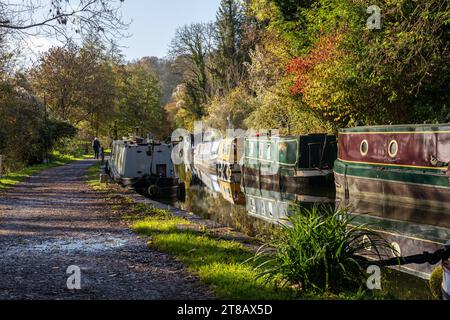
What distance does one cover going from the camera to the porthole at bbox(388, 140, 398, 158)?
50.5 ft

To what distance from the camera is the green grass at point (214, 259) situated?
5172mm

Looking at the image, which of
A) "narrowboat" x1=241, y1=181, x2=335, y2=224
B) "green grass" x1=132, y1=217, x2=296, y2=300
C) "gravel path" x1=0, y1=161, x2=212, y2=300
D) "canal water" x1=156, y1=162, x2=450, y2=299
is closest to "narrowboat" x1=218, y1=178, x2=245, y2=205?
"canal water" x1=156, y1=162, x2=450, y2=299

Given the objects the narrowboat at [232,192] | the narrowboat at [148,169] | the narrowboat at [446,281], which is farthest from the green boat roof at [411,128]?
the narrowboat at [446,281]

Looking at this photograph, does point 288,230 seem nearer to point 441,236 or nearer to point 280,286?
point 280,286

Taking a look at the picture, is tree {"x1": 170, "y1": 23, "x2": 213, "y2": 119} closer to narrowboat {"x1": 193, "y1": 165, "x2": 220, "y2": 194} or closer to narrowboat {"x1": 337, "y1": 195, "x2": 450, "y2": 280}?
narrowboat {"x1": 193, "y1": 165, "x2": 220, "y2": 194}

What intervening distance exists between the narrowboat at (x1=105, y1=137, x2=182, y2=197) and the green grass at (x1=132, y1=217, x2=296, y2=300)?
9.79 metres

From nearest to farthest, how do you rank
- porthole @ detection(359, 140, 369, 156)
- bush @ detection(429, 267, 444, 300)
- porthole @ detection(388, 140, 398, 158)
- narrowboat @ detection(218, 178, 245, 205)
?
bush @ detection(429, 267, 444, 300)
porthole @ detection(388, 140, 398, 158)
porthole @ detection(359, 140, 369, 156)
narrowboat @ detection(218, 178, 245, 205)

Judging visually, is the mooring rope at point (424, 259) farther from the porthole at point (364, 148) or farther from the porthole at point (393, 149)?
the porthole at point (364, 148)

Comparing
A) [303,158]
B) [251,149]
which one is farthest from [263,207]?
[251,149]

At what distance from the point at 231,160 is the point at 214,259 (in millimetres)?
22422

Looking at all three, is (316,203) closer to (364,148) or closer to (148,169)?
(364,148)

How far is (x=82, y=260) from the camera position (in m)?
6.79

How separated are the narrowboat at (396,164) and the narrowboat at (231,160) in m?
10.2

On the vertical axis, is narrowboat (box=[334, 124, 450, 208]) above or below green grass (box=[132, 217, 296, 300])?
above
